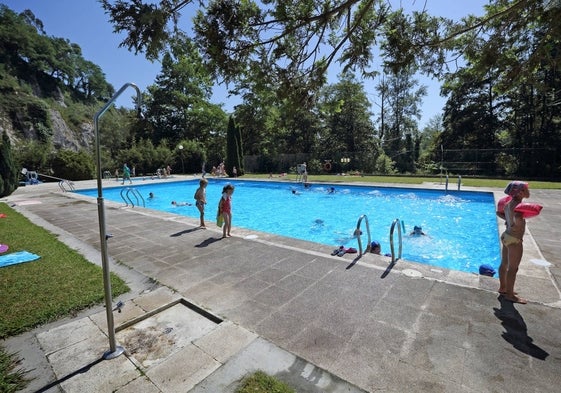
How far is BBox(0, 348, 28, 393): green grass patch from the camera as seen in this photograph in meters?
2.27

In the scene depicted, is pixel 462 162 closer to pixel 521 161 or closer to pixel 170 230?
pixel 521 161

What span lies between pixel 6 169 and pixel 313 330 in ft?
57.0

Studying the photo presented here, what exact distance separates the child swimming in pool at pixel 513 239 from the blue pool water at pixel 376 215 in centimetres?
405

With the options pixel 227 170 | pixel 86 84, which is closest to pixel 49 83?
pixel 86 84

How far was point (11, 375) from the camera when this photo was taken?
2398mm

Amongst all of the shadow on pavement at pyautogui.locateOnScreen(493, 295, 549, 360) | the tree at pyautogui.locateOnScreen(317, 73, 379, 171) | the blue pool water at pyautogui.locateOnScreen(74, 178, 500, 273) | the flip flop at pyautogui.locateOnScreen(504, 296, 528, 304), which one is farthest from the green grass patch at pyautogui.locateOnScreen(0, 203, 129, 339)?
the tree at pyautogui.locateOnScreen(317, 73, 379, 171)

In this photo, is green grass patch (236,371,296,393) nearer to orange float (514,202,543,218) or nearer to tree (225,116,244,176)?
orange float (514,202,543,218)

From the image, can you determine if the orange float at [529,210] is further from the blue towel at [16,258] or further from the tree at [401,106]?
the tree at [401,106]

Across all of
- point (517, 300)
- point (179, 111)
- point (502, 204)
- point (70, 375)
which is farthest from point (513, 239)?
point (179, 111)

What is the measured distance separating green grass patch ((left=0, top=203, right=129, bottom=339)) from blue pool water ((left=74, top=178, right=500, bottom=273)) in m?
3.77

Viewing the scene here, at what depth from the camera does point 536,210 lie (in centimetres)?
344

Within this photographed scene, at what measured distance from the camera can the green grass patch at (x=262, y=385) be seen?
223cm

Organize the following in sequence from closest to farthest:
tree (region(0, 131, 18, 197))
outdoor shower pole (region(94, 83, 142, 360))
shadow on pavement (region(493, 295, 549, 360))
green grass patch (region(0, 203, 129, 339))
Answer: outdoor shower pole (region(94, 83, 142, 360)) → shadow on pavement (region(493, 295, 549, 360)) → green grass patch (region(0, 203, 129, 339)) → tree (region(0, 131, 18, 197))

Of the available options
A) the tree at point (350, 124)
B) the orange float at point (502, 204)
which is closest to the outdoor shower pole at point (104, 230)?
the orange float at point (502, 204)
